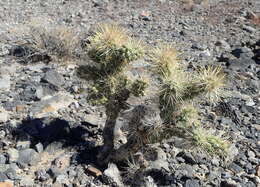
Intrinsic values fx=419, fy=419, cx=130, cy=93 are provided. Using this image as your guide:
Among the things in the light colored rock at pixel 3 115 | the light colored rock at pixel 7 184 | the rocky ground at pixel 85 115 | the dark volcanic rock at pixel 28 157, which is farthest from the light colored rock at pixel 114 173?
the light colored rock at pixel 3 115

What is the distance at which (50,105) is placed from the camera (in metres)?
5.91

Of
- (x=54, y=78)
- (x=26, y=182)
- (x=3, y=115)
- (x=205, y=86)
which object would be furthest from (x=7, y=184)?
(x=54, y=78)

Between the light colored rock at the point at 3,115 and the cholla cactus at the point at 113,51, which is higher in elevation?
the cholla cactus at the point at 113,51

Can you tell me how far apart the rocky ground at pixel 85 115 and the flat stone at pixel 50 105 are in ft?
0.04

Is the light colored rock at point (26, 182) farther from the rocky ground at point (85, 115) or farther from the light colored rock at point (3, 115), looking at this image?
the light colored rock at point (3, 115)

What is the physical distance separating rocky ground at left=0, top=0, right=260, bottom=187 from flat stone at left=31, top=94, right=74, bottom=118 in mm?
14

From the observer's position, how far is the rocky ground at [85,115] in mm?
4688

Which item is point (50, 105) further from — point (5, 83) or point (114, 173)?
point (114, 173)

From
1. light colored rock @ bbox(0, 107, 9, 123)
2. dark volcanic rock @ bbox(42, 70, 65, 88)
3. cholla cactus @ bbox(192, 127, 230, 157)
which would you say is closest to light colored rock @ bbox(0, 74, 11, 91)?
dark volcanic rock @ bbox(42, 70, 65, 88)

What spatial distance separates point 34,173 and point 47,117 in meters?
1.13

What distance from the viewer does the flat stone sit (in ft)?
18.8

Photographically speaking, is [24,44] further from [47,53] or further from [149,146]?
[149,146]

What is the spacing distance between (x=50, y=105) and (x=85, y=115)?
0.53 meters

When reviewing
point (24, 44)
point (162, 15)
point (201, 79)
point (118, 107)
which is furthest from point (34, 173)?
point (162, 15)
